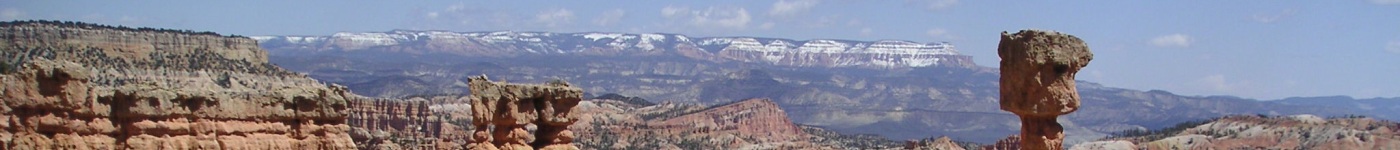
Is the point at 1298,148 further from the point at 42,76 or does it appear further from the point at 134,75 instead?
the point at 42,76

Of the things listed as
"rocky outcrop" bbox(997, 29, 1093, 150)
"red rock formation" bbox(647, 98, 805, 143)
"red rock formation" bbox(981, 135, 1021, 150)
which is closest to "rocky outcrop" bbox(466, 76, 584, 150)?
"rocky outcrop" bbox(997, 29, 1093, 150)

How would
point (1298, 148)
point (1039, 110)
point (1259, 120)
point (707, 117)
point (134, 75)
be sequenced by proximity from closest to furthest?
point (1039, 110), point (134, 75), point (1298, 148), point (1259, 120), point (707, 117)

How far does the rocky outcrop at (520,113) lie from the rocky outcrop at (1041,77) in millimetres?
6970

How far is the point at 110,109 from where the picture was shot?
27688mm

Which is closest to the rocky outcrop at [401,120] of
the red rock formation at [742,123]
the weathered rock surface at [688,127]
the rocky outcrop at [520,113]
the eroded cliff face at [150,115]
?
the weathered rock surface at [688,127]

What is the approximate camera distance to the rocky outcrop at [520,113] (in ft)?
85.8

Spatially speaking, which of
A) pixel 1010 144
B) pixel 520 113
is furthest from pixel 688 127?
pixel 520 113

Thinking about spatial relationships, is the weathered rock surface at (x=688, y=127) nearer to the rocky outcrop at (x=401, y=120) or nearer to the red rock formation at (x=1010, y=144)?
the rocky outcrop at (x=401, y=120)

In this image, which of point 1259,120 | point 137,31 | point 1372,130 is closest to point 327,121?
point 137,31

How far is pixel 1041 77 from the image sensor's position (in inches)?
853

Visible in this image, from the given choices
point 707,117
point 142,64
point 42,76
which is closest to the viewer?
point 42,76

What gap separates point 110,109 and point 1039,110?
13.2 meters

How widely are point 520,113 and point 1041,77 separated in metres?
7.83

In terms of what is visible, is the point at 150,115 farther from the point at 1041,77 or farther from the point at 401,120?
the point at 401,120
